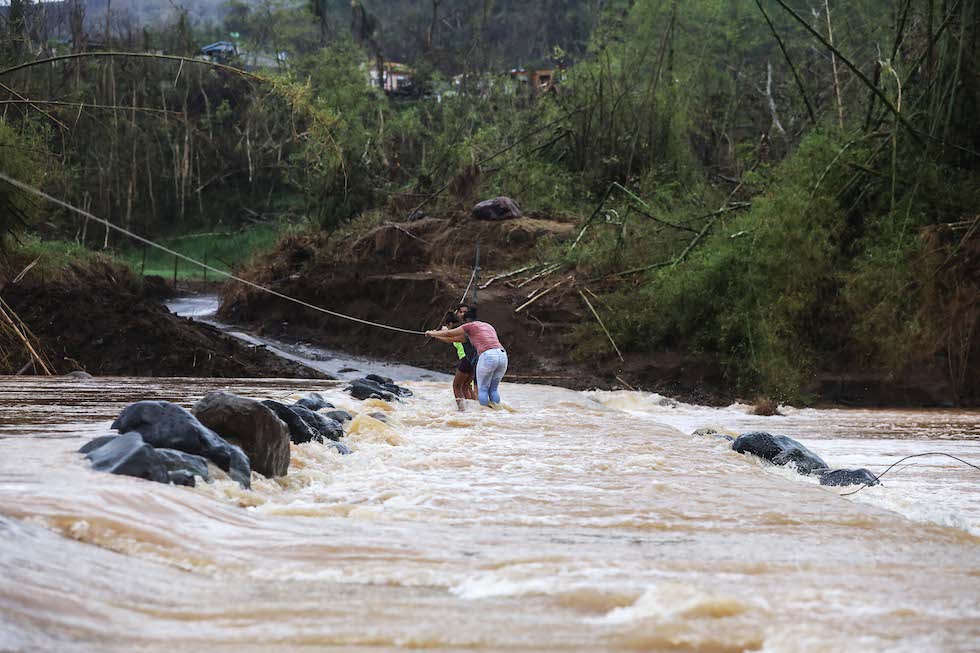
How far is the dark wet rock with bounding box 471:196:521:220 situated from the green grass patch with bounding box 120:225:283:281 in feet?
43.6

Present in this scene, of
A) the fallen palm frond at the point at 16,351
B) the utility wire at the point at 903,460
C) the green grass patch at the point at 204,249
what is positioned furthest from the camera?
the green grass patch at the point at 204,249

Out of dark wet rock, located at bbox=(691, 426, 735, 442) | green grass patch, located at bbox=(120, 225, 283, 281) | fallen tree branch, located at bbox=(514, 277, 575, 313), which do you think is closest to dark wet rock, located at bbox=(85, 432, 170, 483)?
dark wet rock, located at bbox=(691, 426, 735, 442)

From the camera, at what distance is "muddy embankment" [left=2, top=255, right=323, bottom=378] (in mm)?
14391

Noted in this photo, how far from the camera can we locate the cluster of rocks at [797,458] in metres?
6.61

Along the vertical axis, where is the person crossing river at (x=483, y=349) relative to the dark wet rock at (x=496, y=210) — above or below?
below

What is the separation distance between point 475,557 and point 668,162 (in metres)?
18.9

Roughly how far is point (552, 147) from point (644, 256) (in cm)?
666

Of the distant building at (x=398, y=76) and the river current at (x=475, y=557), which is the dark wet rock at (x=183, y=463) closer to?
the river current at (x=475, y=557)

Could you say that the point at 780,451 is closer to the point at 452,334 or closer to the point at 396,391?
the point at 452,334

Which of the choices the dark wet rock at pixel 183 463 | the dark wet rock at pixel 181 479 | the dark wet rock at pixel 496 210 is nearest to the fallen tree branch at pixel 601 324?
the dark wet rock at pixel 496 210

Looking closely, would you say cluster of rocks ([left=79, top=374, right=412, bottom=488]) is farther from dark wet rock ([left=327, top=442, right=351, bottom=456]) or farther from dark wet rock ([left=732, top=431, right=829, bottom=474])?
dark wet rock ([left=732, top=431, right=829, bottom=474])

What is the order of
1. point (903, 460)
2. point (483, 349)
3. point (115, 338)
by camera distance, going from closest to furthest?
1. point (903, 460)
2. point (483, 349)
3. point (115, 338)

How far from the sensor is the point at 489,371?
1080cm

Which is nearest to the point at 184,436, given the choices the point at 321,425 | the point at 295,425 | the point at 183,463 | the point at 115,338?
the point at 183,463
